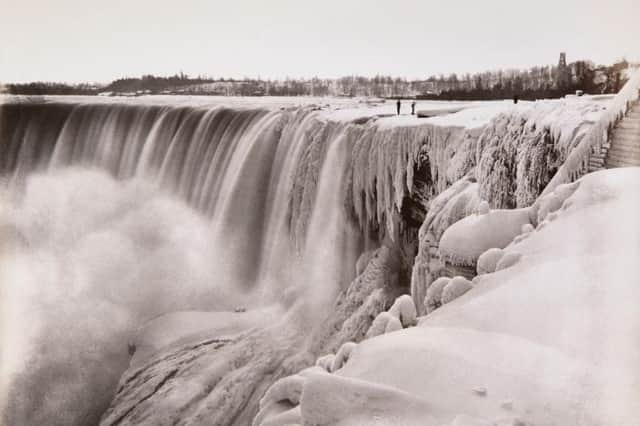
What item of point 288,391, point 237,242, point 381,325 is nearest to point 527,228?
point 381,325

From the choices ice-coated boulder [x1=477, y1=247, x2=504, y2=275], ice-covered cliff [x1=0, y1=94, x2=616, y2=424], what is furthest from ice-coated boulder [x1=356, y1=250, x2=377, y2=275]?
ice-coated boulder [x1=477, y1=247, x2=504, y2=275]

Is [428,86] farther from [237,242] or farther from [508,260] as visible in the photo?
[508,260]

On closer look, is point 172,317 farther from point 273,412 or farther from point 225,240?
point 273,412

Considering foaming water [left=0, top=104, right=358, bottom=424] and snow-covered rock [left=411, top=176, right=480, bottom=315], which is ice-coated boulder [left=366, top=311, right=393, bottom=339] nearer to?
snow-covered rock [left=411, top=176, right=480, bottom=315]

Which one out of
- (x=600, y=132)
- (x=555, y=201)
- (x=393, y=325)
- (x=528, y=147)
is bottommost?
(x=393, y=325)

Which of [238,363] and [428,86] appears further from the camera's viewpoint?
[428,86]

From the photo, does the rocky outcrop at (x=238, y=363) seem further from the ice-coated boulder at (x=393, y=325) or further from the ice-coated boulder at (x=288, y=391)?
the ice-coated boulder at (x=288, y=391)
